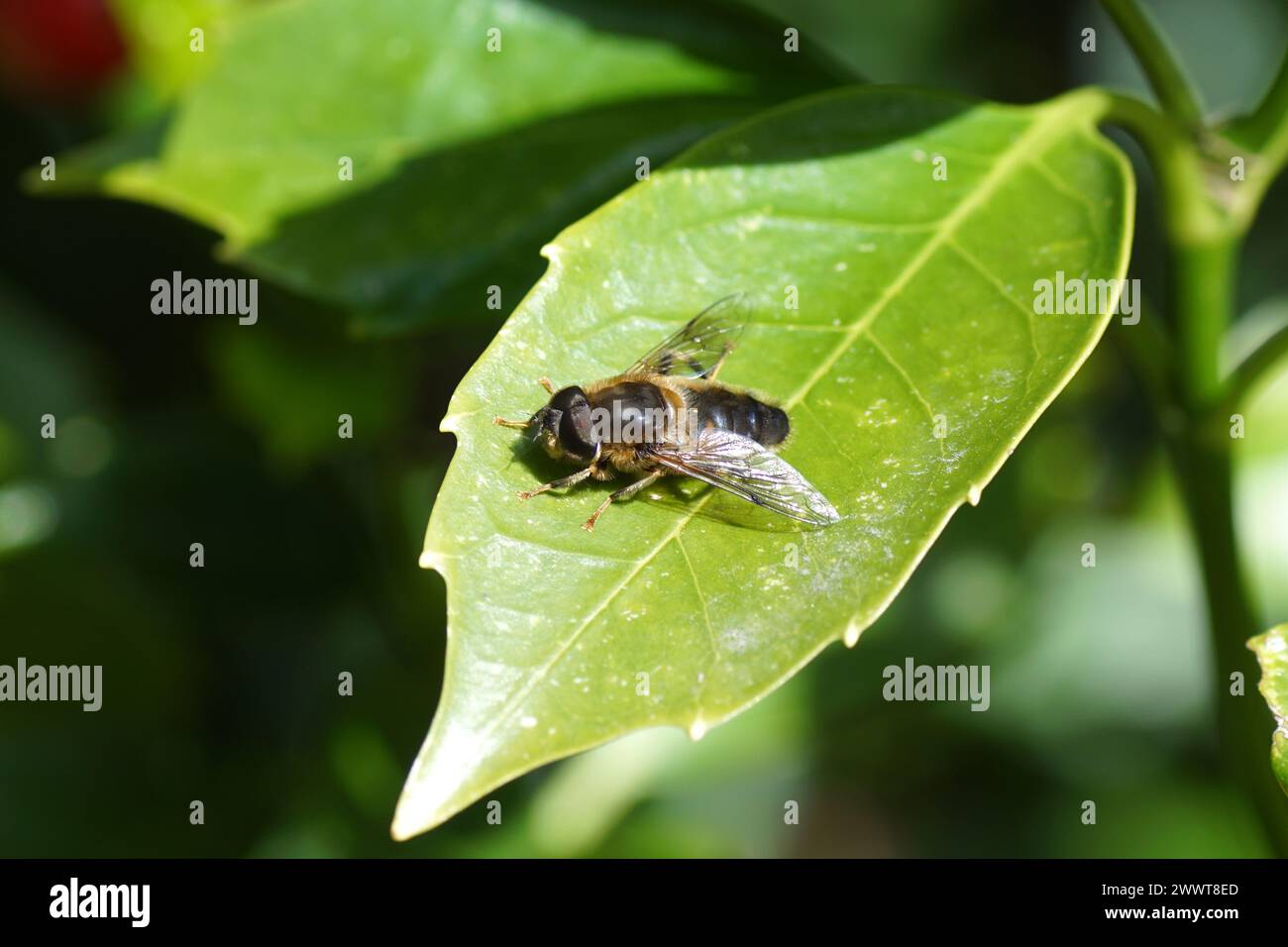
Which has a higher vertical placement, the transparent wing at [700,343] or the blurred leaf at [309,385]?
the blurred leaf at [309,385]

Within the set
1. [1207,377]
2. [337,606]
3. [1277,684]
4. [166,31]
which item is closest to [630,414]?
[1207,377]

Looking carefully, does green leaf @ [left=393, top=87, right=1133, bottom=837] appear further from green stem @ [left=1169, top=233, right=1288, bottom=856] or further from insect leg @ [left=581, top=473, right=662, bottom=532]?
green stem @ [left=1169, top=233, right=1288, bottom=856]

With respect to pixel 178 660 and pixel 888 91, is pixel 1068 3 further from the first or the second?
pixel 178 660

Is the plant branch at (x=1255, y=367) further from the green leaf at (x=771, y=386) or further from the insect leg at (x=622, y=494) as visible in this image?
the insect leg at (x=622, y=494)

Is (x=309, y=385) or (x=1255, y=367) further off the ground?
(x=309, y=385)

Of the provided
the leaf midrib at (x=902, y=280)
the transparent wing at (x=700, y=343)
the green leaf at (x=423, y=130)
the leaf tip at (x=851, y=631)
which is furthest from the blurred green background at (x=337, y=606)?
the leaf tip at (x=851, y=631)

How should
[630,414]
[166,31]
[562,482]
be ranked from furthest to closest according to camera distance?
[166,31]
[630,414]
[562,482]

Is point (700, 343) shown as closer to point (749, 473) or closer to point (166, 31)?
point (749, 473)
